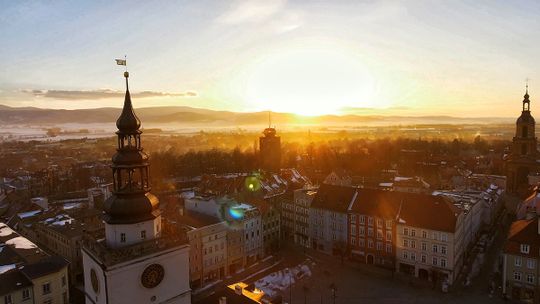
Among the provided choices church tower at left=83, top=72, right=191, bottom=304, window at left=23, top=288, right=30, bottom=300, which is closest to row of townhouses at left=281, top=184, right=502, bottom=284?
Answer: church tower at left=83, top=72, right=191, bottom=304

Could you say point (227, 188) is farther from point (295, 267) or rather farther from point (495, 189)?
point (495, 189)

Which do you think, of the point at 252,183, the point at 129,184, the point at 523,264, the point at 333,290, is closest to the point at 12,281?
the point at 129,184

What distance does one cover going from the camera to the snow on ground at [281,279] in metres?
44.9

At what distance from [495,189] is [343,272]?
1744 inches

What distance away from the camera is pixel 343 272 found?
49.9 meters

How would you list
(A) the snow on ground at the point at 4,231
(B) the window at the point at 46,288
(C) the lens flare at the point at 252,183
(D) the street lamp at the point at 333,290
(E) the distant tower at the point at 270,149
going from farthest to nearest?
(E) the distant tower at the point at 270,149
(C) the lens flare at the point at 252,183
(A) the snow on ground at the point at 4,231
(D) the street lamp at the point at 333,290
(B) the window at the point at 46,288

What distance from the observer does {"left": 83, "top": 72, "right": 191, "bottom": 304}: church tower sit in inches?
701

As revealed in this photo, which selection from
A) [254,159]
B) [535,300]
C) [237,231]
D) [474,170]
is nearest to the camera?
[535,300]

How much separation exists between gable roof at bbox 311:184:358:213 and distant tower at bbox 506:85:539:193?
4783 cm

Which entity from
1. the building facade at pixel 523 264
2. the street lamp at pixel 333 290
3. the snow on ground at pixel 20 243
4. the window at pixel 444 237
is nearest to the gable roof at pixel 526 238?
the building facade at pixel 523 264

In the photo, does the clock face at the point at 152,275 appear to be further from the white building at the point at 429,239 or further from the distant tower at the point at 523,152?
Answer: the distant tower at the point at 523,152

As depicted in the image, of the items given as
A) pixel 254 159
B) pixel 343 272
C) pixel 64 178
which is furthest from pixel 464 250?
pixel 64 178

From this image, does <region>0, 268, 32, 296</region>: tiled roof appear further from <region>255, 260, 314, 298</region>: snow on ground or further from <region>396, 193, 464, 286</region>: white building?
<region>396, 193, 464, 286</region>: white building

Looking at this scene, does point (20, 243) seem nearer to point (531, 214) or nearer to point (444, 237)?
point (444, 237)
